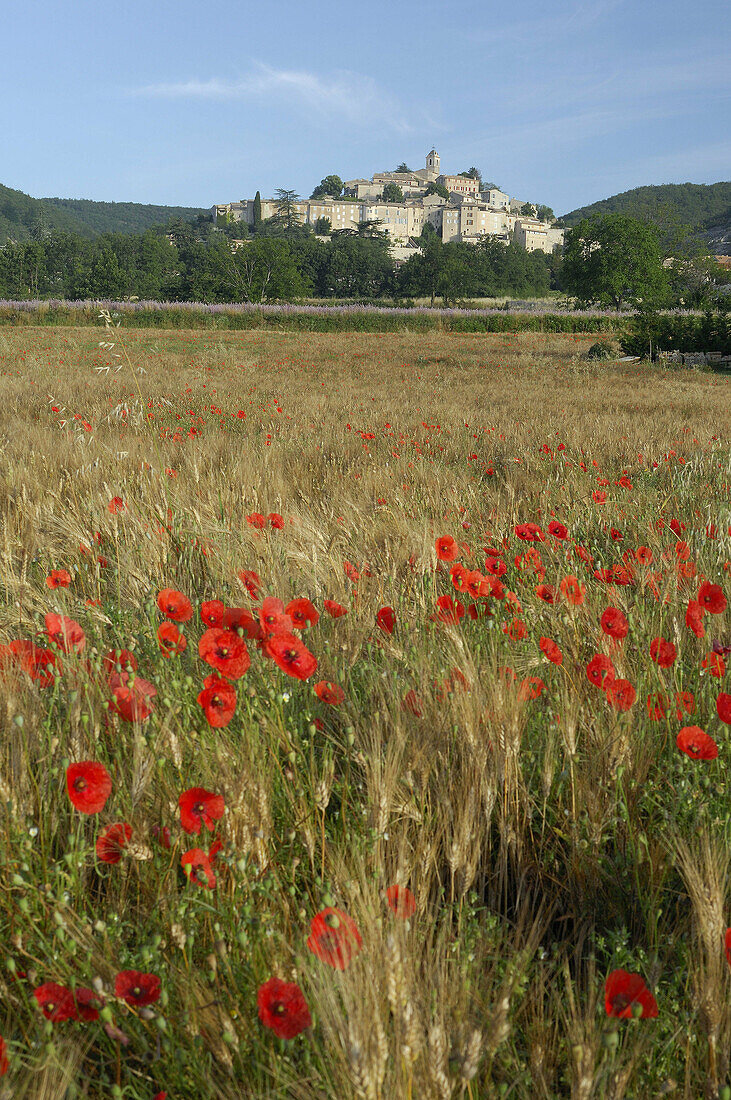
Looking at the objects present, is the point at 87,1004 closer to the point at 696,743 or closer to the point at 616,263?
the point at 696,743

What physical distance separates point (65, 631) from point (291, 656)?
21.6 inches

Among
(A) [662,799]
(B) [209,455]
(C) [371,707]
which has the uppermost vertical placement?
(B) [209,455]

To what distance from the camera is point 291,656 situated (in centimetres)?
138

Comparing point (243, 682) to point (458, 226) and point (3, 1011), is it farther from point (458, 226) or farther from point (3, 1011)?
point (458, 226)

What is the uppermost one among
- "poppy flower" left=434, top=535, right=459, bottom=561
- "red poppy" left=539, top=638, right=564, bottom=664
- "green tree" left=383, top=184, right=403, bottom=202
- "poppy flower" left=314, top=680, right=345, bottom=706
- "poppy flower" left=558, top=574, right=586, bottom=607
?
"green tree" left=383, top=184, right=403, bottom=202

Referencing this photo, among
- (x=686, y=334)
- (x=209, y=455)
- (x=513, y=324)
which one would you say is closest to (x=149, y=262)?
(x=513, y=324)

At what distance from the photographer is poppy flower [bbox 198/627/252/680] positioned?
1.36 metres

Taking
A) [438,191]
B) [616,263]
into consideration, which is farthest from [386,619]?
[438,191]

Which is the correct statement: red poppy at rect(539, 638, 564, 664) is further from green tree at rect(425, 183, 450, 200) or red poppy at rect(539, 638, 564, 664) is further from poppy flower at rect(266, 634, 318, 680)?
green tree at rect(425, 183, 450, 200)

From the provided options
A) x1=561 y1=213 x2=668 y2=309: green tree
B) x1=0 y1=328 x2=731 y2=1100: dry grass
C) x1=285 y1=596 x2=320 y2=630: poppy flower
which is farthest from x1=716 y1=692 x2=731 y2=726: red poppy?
x1=561 y1=213 x2=668 y2=309: green tree

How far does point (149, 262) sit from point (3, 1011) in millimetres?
92955

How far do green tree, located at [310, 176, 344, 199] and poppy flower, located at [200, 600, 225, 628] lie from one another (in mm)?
207477

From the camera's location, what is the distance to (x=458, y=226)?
145375 mm

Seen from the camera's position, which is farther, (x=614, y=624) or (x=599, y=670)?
(x=614, y=624)
